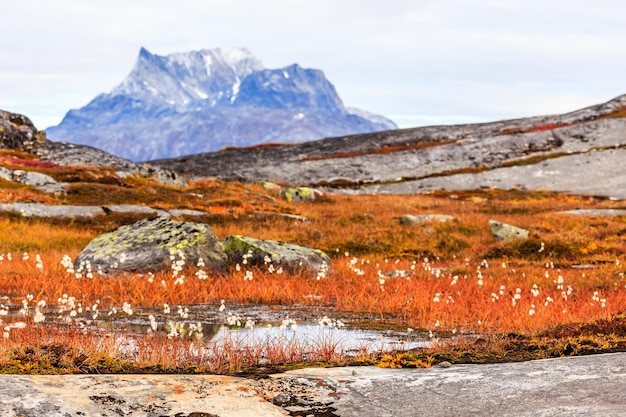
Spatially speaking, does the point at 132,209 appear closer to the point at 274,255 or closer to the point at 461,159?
the point at 274,255

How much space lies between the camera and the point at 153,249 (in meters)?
17.6

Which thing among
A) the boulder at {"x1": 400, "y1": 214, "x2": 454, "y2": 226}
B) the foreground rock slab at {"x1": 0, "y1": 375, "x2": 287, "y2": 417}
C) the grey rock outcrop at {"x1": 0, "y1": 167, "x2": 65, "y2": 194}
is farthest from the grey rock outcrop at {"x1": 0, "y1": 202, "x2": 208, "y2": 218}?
the foreground rock slab at {"x1": 0, "y1": 375, "x2": 287, "y2": 417}

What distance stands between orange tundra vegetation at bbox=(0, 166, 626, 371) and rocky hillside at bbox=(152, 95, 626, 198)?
21910mm

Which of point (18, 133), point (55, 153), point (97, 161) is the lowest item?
point (97, 161)

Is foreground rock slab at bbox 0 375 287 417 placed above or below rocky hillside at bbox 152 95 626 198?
below

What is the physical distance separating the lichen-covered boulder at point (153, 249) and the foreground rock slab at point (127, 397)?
36.2ft

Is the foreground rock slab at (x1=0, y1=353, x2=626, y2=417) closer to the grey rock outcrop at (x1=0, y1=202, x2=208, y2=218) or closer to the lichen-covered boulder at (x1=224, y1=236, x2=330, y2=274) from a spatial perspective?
the lichen-covered boulder at (x1=224, y1=236, x2=330, y2=274)

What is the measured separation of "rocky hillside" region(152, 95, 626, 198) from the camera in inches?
2648

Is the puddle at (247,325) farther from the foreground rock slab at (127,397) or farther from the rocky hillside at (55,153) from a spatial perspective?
the rocky hillside at (55,153)

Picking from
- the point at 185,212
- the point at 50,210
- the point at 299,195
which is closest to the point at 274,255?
the point at 185,212

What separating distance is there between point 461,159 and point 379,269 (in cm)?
6451

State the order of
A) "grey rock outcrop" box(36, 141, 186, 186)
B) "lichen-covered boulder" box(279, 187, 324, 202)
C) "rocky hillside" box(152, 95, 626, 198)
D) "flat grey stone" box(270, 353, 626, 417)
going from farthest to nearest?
1. "rocky hillside" box(152, 95, 626, 198)
2. "grey rock outcrop" box(36, 141, 186, 186)
3. "lichen-covered boulder" box(279, 187, 324, 202)
4. "flat grey stone" box(270, 353, 626, 417)

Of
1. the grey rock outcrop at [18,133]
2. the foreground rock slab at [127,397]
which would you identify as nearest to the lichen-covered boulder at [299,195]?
the grey rock outcrop at [18,133]

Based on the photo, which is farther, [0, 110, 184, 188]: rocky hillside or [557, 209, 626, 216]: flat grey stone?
[0, 110, 184, 188]: rocky hillside
